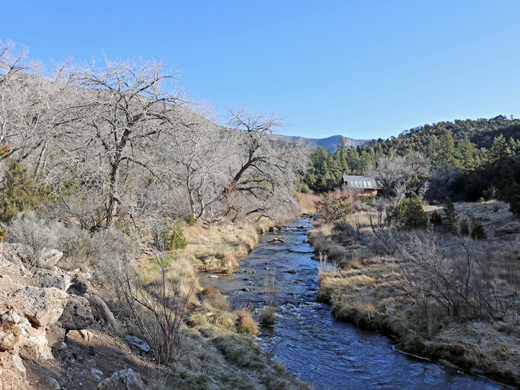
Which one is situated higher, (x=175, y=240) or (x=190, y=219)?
(x=190, y=219)

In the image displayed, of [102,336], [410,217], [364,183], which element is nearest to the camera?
[102,336]

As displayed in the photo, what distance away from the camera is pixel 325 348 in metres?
8.23

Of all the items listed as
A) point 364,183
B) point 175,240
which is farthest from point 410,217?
point 364,183

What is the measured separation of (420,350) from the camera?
26.0ft

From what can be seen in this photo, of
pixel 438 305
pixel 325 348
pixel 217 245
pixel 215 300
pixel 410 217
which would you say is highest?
pixel 410 217

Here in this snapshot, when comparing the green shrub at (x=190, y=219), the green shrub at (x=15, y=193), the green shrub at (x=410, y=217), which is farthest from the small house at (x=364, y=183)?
the green shrub at (x=15, y=193)

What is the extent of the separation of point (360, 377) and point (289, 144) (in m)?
20.1

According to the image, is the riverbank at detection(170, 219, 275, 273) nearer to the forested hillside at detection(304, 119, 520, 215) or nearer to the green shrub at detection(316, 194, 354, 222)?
the green shrub at detection(316, 194, 354, 222)

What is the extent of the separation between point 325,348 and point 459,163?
55.5m

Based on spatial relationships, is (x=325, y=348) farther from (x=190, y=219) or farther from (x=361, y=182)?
(x=361, y=182)

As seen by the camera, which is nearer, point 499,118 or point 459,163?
point 459,163

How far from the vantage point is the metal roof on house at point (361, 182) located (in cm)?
5991

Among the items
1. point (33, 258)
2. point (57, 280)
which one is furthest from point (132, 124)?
point (57, 280)

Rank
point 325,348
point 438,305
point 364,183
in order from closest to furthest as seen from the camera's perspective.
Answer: point 325,348, point 438,305, point 364,183
